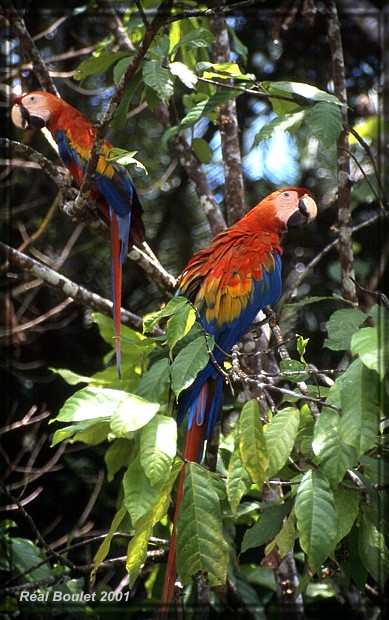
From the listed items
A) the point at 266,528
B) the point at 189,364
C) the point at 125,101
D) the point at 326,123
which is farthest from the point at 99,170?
the point at 266,528

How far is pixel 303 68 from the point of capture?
5.49 ft

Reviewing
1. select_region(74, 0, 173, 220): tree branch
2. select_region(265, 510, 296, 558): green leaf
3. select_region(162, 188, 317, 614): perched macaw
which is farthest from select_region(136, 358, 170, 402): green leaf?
select_region(74, 0, 173, 220): tree branch

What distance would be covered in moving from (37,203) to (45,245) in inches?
4.7

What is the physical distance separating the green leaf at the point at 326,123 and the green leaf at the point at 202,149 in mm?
460

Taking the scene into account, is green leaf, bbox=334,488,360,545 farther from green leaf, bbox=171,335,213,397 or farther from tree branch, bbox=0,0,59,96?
tree branch, bbox=0,0,59,96

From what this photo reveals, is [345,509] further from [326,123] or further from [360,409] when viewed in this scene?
[326,123]

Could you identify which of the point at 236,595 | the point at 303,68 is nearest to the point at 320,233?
the point at 303,68

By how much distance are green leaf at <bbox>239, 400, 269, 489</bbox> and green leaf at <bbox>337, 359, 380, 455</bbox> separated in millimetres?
97

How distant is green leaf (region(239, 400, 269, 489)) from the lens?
2.61 feet

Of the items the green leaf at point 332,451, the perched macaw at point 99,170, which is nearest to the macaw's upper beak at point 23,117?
the perched macaw at point 99,170

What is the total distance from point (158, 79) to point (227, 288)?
0.33 metres

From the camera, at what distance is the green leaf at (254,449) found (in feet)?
2.61

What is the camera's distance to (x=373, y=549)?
0.84 m

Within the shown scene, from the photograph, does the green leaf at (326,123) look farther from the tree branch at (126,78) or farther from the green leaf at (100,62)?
the green leaf at (100,62)
